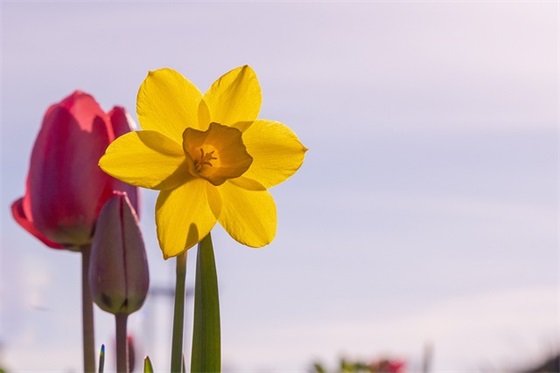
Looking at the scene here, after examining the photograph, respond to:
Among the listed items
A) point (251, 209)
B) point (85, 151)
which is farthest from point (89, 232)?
point (251, 209)

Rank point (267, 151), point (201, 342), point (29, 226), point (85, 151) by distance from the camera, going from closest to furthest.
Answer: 1. point (201, 342)
2. point (267, 151)
3. point (85, 151)
4. point (29, 226)

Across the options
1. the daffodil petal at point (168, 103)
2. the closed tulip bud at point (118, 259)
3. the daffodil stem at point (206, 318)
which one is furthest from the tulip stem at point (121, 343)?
the daffodil petal at point (168, 103)

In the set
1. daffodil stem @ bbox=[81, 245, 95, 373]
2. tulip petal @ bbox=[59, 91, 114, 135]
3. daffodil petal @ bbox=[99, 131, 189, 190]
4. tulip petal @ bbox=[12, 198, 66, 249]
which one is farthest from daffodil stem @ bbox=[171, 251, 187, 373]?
tulip petal @ bbox=[12, 198, 66, 249]

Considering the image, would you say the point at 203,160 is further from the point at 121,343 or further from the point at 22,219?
the point at 22,219

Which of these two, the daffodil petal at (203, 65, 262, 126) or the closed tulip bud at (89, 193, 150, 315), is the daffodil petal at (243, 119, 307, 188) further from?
the closed tulip bud at (89, 193, 150, 315)

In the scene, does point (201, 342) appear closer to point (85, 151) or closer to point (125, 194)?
point (125, 194)

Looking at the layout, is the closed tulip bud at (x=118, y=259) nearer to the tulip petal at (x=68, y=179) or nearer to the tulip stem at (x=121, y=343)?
the tulip stem at (x=121, y=343)

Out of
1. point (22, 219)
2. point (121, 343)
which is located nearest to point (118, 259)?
point (121, 343)
